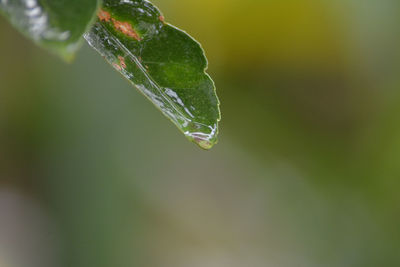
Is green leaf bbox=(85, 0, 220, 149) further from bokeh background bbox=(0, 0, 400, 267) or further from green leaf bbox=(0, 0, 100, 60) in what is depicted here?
bokeh background bbox=(0, 0, 400, 267)

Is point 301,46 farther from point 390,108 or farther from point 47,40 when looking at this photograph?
point 47,40

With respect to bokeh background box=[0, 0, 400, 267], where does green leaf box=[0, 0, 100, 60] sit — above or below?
above

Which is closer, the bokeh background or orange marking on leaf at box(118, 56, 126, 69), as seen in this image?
orange marking on leaf at box(118, 56, 126, 69)

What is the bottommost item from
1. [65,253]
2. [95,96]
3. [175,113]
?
[65,253]

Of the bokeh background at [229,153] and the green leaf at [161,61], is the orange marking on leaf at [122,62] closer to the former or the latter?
the green leaf at [161,61]

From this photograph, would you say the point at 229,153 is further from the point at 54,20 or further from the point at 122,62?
the point at 54,20

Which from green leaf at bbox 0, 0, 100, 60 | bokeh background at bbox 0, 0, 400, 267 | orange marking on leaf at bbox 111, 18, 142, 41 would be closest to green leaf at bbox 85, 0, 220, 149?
orange marking on leaf at bbox 111, 18, 142, 41

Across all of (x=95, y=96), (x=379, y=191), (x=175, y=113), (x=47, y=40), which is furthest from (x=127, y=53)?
(x=379, y=191)

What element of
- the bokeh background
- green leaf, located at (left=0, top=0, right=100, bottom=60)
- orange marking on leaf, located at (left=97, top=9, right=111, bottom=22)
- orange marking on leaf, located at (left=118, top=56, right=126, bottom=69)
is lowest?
the bokeh background

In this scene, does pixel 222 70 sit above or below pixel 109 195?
above
